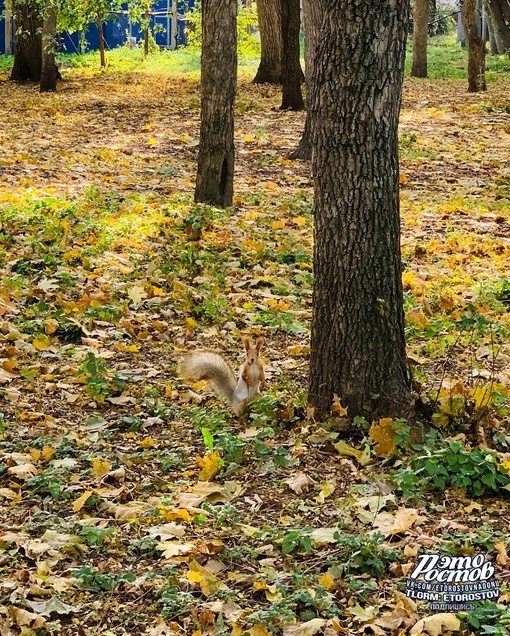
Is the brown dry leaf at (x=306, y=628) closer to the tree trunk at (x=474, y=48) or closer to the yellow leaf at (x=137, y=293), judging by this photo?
the yellow leaf at (x=137, y=293)

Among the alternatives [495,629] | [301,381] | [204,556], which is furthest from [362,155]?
[495,629]

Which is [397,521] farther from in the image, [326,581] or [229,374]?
[229,374]

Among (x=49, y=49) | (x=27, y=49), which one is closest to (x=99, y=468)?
(x=49, y=49)

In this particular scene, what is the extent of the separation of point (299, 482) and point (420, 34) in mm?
19686

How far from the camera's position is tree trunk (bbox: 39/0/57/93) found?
17547mm

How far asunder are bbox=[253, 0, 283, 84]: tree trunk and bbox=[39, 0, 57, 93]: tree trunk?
454cm

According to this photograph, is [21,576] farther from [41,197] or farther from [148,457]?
[41,197]

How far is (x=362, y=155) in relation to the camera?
16.0 ft

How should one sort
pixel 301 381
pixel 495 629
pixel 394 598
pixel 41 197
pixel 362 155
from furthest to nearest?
1. pixel 41 197
2. pixel 301 381
3. pixel 362 155
4. pixel 394 598
5. pixel 495 629

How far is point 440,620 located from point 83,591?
57.4 inches

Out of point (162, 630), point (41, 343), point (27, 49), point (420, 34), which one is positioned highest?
point (420, 34)

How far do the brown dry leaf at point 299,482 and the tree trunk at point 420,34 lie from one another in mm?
18984

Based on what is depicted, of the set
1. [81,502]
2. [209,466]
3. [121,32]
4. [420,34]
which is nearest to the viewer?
[81,502]

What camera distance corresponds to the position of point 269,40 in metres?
20.3
